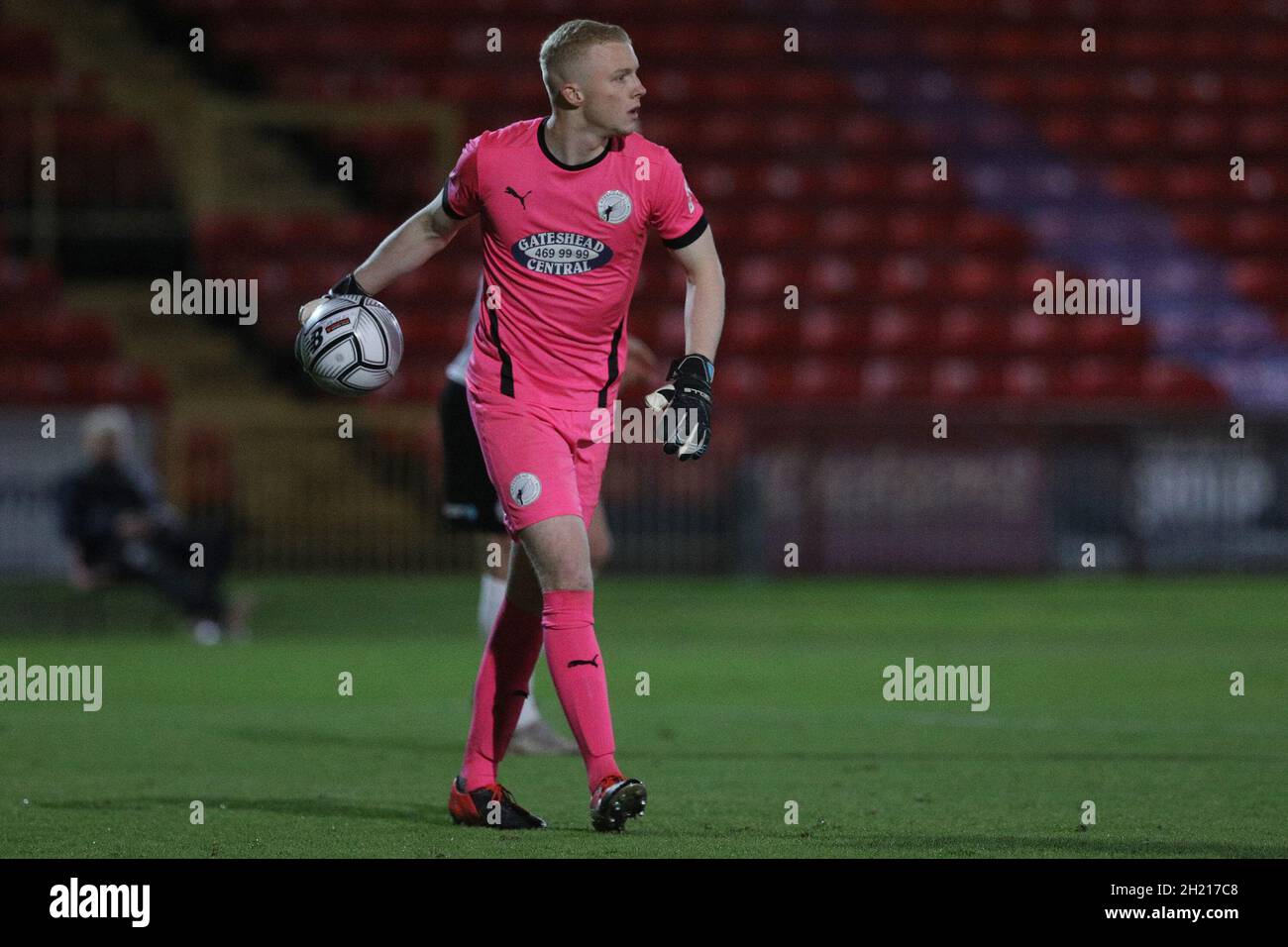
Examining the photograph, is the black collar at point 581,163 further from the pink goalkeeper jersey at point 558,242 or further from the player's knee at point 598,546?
the player's knee at point 598,546

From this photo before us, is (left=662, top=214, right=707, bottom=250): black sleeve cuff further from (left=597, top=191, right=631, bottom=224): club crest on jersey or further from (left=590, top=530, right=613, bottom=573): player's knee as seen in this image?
(left=590, top=530, right=613, bottom=573): player's knee

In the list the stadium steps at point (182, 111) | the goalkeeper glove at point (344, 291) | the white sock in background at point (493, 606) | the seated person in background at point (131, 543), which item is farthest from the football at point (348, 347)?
the stadium steps at point (182, 111)

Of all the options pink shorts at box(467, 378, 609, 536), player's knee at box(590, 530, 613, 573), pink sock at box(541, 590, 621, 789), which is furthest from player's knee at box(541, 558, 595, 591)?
player's knee at box(590, 530, 613, 573)

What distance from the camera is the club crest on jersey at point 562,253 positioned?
5.96 meters

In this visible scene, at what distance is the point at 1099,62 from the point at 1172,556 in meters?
7.38

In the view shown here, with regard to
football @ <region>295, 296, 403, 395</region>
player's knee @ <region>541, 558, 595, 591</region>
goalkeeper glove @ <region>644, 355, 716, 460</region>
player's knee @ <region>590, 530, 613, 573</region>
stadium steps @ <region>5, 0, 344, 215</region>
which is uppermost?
stadium steps @ <region>5, 0, 344, 215</region>

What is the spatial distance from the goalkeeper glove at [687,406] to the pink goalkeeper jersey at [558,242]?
0.97ft

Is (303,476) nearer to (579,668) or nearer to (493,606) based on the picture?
(493,606)

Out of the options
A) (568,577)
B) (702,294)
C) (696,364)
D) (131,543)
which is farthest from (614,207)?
(131,543)

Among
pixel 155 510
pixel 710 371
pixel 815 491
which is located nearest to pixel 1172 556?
pixel 815 491

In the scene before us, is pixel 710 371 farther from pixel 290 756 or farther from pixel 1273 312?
pixel 1273 312

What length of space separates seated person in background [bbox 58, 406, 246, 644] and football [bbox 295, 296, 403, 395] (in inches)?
309

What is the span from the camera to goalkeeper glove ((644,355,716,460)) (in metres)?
5.82
